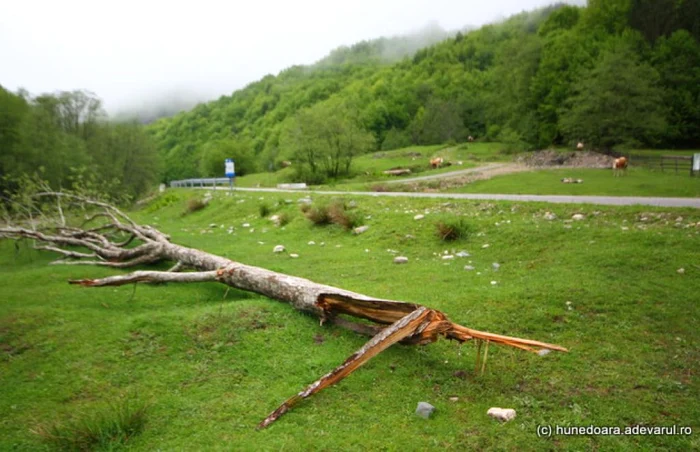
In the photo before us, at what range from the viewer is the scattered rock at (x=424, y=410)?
4.12 meters

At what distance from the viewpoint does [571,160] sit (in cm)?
3459

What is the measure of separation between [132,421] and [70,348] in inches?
92.8

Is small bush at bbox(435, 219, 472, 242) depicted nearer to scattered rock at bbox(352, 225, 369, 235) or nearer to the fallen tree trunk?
scattered rock at bbox(352, 225, 369, 235)

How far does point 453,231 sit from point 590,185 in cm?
1224

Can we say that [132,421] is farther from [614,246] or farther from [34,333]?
[614,246]

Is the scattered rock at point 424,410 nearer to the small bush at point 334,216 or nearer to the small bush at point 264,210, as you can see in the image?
the small bush at point 334,216

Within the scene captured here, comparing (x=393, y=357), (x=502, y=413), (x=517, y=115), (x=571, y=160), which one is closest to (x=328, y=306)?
(x=393, y=357)

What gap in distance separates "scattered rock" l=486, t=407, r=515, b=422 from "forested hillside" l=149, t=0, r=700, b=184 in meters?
35.3

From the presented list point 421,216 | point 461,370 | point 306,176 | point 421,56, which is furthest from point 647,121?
point 421,56

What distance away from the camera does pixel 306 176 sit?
38281 mm

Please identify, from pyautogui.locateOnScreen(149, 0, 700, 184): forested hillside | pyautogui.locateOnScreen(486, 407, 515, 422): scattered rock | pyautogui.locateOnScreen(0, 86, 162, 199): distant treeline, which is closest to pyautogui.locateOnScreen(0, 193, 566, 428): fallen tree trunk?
pyautogui.locateOnScreen(486, 407, 515, 422): scattered rock

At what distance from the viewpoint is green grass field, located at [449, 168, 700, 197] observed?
16.3 metres

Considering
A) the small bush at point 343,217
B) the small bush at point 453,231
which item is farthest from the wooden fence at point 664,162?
the small bush at point 343,217

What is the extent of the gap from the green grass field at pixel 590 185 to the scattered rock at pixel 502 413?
50.0 feet
